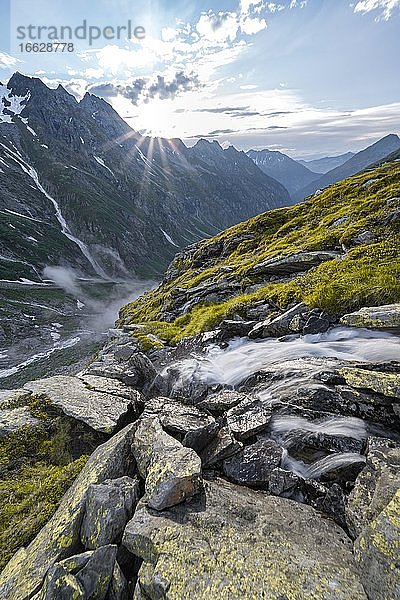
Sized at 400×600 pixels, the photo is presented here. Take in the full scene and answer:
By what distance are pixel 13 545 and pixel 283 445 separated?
30.4 ft

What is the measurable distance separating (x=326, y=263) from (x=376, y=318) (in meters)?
11.7

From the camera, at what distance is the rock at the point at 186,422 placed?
12.2 m

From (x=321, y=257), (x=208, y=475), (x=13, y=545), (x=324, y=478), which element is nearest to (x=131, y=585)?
(x=208, y=475)

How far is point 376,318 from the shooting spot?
16.8 metres

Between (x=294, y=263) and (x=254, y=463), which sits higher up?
(x=294, y=263)

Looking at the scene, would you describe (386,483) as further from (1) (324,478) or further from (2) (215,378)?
(2) (215,378)

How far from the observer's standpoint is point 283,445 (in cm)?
1196

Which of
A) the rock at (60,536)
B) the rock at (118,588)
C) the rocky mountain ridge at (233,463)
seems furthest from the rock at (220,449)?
the rock at (118,588)

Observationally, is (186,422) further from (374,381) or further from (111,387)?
(374,381)

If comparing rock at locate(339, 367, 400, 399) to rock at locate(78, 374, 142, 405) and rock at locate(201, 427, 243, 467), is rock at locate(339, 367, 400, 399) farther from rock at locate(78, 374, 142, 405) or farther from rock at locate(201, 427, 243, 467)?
rock at locate(78, 374, 142, 405)

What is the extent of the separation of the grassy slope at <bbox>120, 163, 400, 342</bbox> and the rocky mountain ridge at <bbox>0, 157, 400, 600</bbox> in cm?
30

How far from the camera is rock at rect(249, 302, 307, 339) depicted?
65.4 feet

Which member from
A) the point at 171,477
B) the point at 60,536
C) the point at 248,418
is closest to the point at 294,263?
the point at 248,418

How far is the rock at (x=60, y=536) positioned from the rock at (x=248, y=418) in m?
4.04
